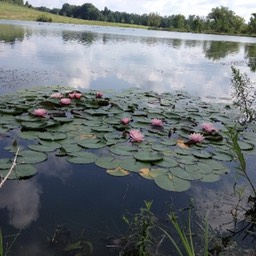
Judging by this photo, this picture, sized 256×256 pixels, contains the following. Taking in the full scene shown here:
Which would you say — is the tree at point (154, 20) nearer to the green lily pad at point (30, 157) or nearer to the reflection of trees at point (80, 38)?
the reflection of trees at point (80, 38)

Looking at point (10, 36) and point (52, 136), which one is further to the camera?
point (10, 36)

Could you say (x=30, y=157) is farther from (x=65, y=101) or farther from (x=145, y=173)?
(x=65, y=101)

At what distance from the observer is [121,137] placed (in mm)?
2936

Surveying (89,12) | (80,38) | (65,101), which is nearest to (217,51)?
(80,38)

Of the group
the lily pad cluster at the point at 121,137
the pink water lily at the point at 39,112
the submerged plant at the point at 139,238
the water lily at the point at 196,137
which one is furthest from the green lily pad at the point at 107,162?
the pink water lily at the point at 39,112

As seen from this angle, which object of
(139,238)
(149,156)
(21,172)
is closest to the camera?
(139,238)

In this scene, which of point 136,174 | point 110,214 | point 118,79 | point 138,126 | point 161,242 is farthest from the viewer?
point 118,79

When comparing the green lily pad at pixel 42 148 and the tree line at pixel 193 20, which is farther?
the tree line at pixel 193 20

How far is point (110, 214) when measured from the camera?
6.05 feet

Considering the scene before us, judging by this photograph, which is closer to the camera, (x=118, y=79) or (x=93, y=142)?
(x=93, y=142)

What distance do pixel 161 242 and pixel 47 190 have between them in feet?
2.85

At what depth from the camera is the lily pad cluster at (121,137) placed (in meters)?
2.39

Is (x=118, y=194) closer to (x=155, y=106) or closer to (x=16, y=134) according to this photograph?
(x=16, y=134)

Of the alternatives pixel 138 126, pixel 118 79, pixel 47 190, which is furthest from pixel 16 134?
pixel 118 79
